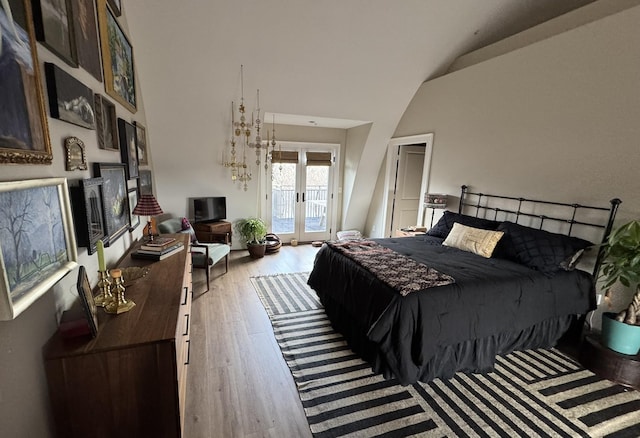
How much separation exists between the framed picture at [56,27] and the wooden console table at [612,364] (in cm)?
385

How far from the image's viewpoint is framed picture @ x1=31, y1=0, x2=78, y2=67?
1.12 m

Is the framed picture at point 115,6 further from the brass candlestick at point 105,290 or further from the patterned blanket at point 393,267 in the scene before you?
the patterned blanket at point 393,267

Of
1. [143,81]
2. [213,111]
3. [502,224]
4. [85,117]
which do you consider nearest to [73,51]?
[85,117]

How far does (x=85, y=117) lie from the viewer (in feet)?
5.14

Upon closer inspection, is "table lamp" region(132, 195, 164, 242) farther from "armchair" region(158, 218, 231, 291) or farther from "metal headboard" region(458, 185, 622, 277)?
"metal headboard" region(458, 185, 622, 277)

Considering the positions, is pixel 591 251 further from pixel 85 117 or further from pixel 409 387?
pixel 85 117

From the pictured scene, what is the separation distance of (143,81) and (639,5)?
4.54 meters

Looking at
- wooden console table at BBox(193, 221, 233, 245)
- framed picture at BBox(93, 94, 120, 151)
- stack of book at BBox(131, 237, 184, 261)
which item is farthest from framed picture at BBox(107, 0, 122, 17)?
wooden console table at BBox(193, 221, 233, 245)

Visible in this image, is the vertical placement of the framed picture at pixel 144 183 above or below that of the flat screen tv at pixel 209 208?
above

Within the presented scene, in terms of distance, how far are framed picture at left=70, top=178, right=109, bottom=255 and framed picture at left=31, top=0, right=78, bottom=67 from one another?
1.90ft

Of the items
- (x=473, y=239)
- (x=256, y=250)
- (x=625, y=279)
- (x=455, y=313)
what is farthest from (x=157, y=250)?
(x=625, y=279)

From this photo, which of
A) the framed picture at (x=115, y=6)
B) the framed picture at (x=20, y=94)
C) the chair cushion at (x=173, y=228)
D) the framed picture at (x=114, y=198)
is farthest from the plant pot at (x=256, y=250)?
the framed picture at (x=20, y=94)

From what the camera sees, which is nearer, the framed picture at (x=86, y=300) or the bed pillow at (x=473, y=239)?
the framed picture at (x=86, y=300)

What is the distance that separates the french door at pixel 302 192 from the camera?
5461 millimetres
